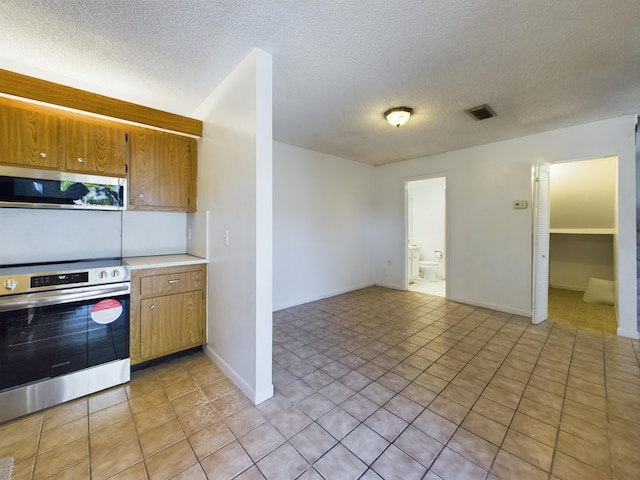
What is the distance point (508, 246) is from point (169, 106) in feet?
15.7

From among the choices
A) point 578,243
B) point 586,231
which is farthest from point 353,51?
point 578,243

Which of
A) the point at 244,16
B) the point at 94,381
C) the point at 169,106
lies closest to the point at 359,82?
the point at 244,16

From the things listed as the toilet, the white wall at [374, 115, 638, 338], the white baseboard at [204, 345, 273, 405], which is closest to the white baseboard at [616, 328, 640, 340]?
the white wall at [374, 115, 638, 338]

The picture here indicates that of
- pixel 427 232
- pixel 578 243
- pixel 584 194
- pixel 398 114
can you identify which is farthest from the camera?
pixel 427 232

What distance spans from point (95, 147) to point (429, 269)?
6156mm

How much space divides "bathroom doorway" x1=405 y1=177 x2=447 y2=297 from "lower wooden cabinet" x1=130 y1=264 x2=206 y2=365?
15.1 feet

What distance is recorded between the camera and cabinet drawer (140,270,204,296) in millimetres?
2273

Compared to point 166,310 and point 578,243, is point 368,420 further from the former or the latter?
point 578,243

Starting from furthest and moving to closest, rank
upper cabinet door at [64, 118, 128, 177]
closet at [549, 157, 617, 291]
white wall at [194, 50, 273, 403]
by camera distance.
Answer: closet at [549, 157, 617, 291] < upper cabinet door at [64, 118, 128, 177] < white wall at [194, 50, 273, 403]

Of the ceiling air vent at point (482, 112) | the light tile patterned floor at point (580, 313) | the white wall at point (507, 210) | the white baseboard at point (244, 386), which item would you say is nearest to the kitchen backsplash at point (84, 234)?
the white baseboard at point (244, 386)

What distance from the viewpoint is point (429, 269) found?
6203 millimetres

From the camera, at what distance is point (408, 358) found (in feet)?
8.45

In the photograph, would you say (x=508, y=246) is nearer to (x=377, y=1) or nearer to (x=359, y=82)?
(x=359, y=82)

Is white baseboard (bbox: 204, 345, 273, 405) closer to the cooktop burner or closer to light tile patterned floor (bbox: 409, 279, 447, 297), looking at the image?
the cooktop burner
